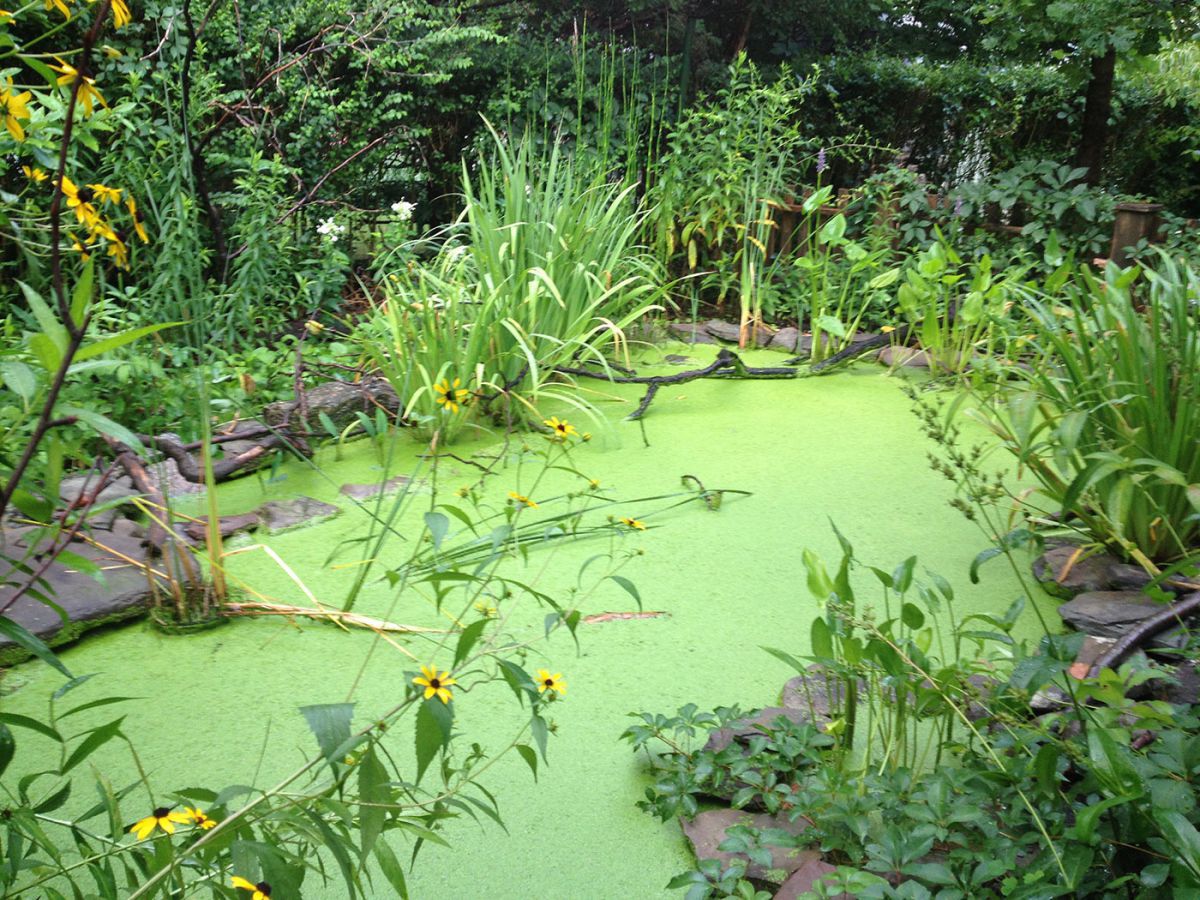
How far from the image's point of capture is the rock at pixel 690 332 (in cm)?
453

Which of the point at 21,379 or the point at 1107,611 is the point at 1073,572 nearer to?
the point at 1107,611

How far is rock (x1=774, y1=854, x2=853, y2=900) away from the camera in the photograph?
1.37 m

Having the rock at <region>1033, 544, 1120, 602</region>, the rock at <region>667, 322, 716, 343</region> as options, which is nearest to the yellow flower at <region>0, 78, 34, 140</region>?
the rock at <region>1033, 544, 1120, 602</region>

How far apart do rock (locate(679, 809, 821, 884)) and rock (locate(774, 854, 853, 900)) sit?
0.01 metres

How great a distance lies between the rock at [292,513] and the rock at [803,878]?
5.04 ft

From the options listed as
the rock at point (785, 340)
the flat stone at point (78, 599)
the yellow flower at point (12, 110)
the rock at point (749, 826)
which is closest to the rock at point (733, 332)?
the rock at point (785, 340)

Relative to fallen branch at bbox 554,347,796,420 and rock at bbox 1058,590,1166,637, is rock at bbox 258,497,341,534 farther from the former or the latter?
rock at bbox 1058,590,1166,637

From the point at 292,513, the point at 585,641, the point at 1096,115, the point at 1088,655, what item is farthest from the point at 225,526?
the point at 1096,115

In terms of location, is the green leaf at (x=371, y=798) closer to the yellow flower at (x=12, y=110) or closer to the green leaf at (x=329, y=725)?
the green leaf at (x=329, y=725)

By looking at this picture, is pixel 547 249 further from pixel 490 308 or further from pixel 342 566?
pixel 342 566

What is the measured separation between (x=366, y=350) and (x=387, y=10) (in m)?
2.31

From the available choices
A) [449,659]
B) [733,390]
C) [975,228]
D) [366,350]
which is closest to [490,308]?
[366,350]

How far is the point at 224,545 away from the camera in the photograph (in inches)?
94.7

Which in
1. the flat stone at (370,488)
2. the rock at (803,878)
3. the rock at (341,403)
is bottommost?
the rock at (803,878)
